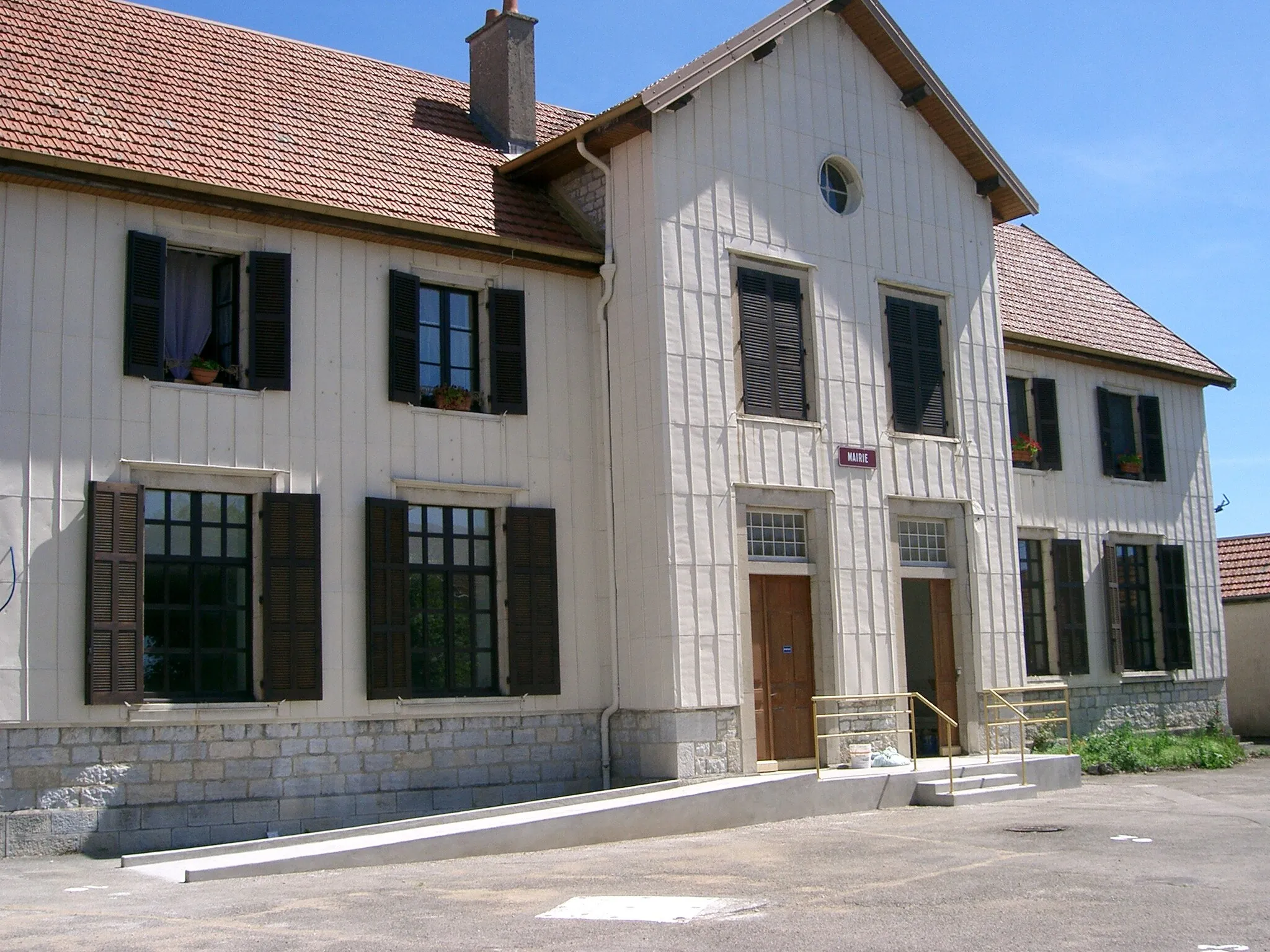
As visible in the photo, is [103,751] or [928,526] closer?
[103,751]

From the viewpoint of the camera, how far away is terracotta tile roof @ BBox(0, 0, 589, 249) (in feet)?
46.4

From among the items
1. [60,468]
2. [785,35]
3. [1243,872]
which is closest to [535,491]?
[60,468]

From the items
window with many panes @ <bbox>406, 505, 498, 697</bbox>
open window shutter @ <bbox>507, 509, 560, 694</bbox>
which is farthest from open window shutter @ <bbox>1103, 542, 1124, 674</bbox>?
window with many panes @ <bbox>406, 505, 498, 697</bbox>

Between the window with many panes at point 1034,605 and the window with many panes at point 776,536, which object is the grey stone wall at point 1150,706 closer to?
the window with many panes at point 1034,605

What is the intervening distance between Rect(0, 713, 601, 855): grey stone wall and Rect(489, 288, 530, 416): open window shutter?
3.38 m

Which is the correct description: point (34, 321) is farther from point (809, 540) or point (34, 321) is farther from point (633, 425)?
point (809, 540)

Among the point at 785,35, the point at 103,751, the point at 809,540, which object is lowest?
the point at 103,751

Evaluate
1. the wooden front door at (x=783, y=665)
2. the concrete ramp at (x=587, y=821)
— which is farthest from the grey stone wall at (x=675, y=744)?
the wooden front door at (x=783, y=665)

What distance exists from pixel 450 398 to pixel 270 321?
2096 millimetres

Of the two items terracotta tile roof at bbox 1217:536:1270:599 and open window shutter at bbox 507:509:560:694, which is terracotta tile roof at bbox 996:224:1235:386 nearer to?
terracotta tile roof at bbox 1217:536:1270:599

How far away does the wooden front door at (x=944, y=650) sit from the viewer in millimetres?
18531

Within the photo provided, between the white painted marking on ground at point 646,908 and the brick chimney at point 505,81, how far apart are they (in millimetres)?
11193

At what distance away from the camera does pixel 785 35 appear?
18000mm

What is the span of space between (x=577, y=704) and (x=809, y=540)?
3.43 meters
